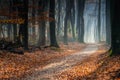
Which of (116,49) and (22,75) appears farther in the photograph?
(116,49)

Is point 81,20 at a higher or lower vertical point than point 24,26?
lower

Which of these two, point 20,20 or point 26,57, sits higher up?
point 20,20

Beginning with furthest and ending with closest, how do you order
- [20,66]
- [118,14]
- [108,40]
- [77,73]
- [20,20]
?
[108,40] → [20,20] → [118,14] → [20,66] → [77,73]

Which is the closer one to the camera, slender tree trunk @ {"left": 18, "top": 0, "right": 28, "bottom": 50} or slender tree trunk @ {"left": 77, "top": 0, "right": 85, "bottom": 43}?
slender tree trunk @ {"left": 18, "top": 0, "right": 28, "bottom": 50}

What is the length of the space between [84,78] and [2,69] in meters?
4.91

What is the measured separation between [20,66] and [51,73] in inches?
131

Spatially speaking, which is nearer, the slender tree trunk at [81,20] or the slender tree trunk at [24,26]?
the slender tree trunk at [24,26]

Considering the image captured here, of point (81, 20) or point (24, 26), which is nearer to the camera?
point (24, 26)

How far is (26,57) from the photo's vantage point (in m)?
21.9

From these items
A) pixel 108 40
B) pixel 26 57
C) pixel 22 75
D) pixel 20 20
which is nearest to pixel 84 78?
pixel 22 75

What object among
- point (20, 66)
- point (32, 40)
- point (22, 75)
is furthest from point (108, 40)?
point (22, 75)

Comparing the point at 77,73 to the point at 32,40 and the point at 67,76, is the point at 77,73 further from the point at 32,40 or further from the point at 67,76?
the point at 32,40

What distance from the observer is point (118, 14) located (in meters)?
19.5

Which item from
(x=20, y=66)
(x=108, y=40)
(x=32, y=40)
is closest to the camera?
(x=20, y=66)
